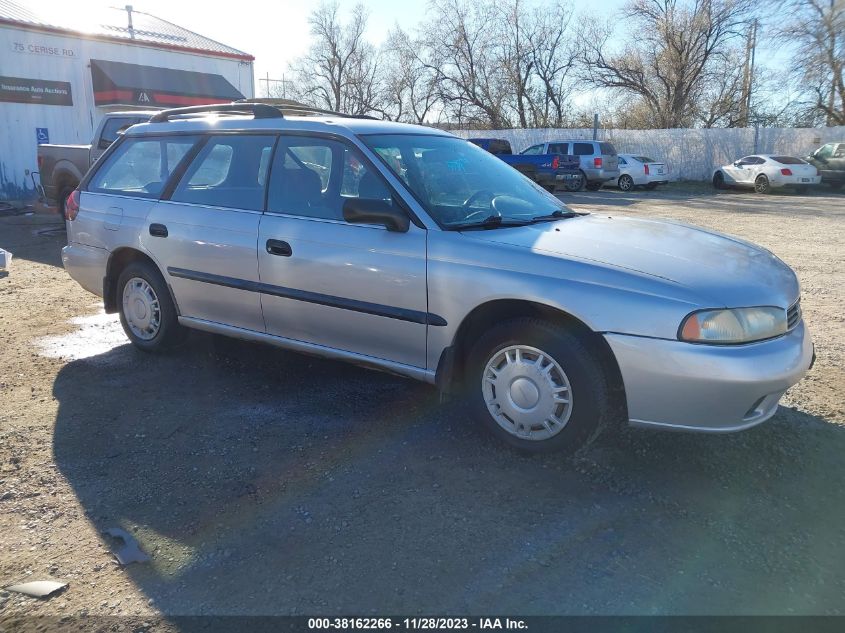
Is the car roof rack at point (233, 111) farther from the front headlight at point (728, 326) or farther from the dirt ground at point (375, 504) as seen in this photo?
the front headlight at point (728, 326)

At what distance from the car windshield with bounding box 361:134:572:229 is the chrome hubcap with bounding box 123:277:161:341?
214cm

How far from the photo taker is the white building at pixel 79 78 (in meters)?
17.5

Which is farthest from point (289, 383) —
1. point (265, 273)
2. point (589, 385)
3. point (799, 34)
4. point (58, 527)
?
point (799, 34)

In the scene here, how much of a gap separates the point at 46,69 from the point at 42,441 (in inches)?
695

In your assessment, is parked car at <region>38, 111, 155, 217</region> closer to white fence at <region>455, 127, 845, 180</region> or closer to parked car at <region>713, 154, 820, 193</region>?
parked car at <region>713, 154, 820, 193</region>

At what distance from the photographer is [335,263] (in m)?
3.93

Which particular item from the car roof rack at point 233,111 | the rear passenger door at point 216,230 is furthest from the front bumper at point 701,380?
the car roof rack at point 233,111

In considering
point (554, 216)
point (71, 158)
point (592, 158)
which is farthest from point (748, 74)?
point (554, 216)

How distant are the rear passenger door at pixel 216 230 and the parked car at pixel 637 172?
2233 cm

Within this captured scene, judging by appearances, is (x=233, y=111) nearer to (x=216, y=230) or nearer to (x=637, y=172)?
(x=216, y=230)

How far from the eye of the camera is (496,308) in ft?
11.7

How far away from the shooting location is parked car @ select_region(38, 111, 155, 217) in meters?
11.2

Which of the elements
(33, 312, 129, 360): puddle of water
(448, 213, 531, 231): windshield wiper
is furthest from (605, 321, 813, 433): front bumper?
(33, 312, 129, 360): puddle of water

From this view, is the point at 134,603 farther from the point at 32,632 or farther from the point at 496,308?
the point at 496,308
